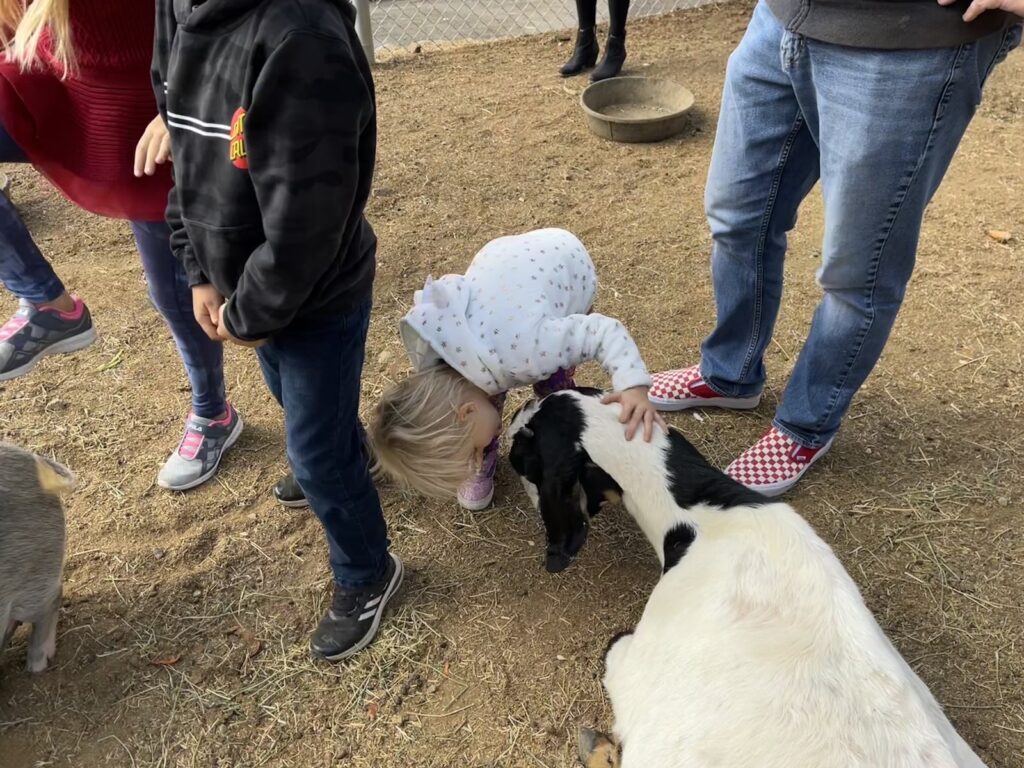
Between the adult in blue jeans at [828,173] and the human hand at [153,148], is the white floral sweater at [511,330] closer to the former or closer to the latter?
the adult in blue jeans at [828,173]

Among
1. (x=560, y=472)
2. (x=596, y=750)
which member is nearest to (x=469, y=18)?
(x=560, y=472)

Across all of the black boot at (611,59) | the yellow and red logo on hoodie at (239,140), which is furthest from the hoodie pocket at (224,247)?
the black boot at (611,59)

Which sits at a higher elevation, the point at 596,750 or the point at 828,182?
the point at 828,182

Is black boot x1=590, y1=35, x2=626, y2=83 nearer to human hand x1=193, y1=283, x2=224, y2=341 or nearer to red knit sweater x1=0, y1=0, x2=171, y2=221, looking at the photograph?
red knit sweater x1=0, y1=0, x2=171, y2=221

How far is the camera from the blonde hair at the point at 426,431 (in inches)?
90.5

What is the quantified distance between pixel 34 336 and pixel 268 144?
2.39m

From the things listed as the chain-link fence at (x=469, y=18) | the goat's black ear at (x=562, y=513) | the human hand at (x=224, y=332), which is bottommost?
the chain-link fence at (x=469, y=18)

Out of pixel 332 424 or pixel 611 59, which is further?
pixel 611 59

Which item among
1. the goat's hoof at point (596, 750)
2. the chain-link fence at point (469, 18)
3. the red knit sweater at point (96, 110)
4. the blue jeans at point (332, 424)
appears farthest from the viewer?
the chain-link fence at point (469, 18)

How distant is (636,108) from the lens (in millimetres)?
5332

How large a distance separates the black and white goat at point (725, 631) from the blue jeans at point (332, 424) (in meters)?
0.50

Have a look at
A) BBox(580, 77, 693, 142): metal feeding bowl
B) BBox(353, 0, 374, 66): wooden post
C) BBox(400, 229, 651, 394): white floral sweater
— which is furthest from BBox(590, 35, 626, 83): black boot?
BBox(400, 229, 651, 394): white floral sweater

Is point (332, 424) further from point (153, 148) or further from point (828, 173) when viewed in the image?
point (828, 173)

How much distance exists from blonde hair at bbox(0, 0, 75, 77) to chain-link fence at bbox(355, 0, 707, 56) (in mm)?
4917
